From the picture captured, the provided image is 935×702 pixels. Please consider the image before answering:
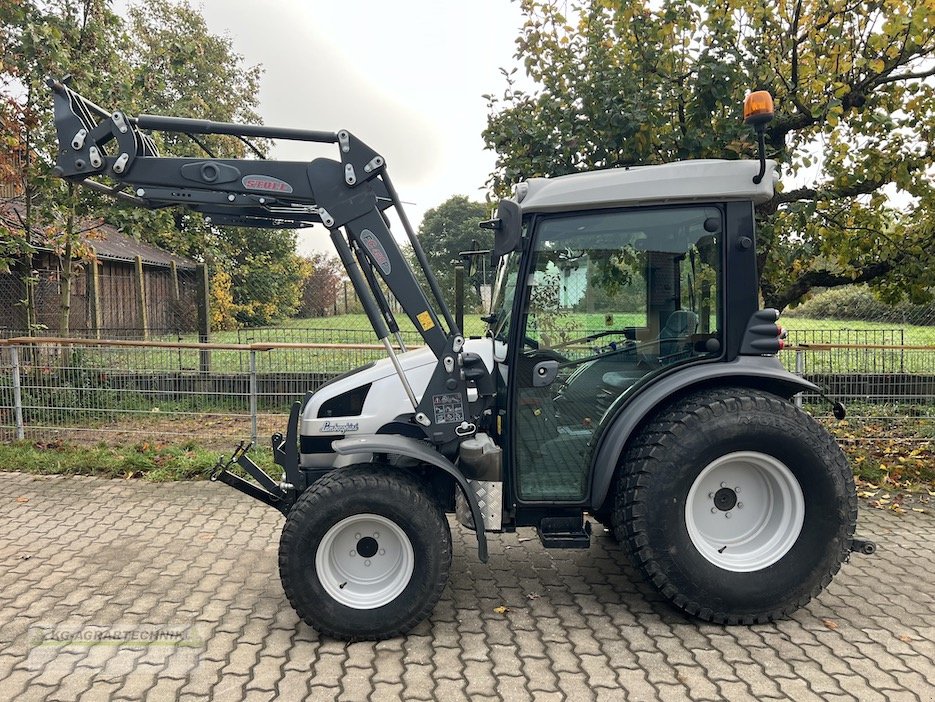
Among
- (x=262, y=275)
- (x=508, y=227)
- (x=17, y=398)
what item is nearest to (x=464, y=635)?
(x=508, y=227)

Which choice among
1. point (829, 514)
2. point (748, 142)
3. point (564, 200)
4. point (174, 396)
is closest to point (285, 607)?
point (564, 200)

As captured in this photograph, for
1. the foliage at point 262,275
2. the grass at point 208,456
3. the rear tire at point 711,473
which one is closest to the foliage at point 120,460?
the grass at point 208,456

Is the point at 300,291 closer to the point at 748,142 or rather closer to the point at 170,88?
the point at 170,88

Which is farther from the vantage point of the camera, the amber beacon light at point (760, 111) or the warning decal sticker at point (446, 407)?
the warning decal sticker at point (446, 407)

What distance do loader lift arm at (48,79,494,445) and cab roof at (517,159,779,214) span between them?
28.8 inches

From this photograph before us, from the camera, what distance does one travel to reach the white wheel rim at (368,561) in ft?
10.4

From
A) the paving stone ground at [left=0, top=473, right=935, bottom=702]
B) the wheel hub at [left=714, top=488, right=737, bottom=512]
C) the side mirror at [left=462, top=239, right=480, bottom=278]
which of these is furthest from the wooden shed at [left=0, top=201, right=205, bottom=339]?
the wheel hub at [left=714, top=488, right=737, bottom=512]

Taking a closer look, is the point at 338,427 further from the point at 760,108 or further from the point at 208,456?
the point at 208,456

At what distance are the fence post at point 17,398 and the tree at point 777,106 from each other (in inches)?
199

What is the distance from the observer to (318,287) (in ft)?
96.8

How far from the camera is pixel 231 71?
74.6 feet

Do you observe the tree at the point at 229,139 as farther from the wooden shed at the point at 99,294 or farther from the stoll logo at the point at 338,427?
the stoll logo at the point at 338,427

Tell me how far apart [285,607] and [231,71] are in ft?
76.6

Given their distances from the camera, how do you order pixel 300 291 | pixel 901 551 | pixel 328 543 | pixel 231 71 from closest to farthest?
pixel 328 543 → pixel 901 551 → pixel 231 71 → pixel 300 291
